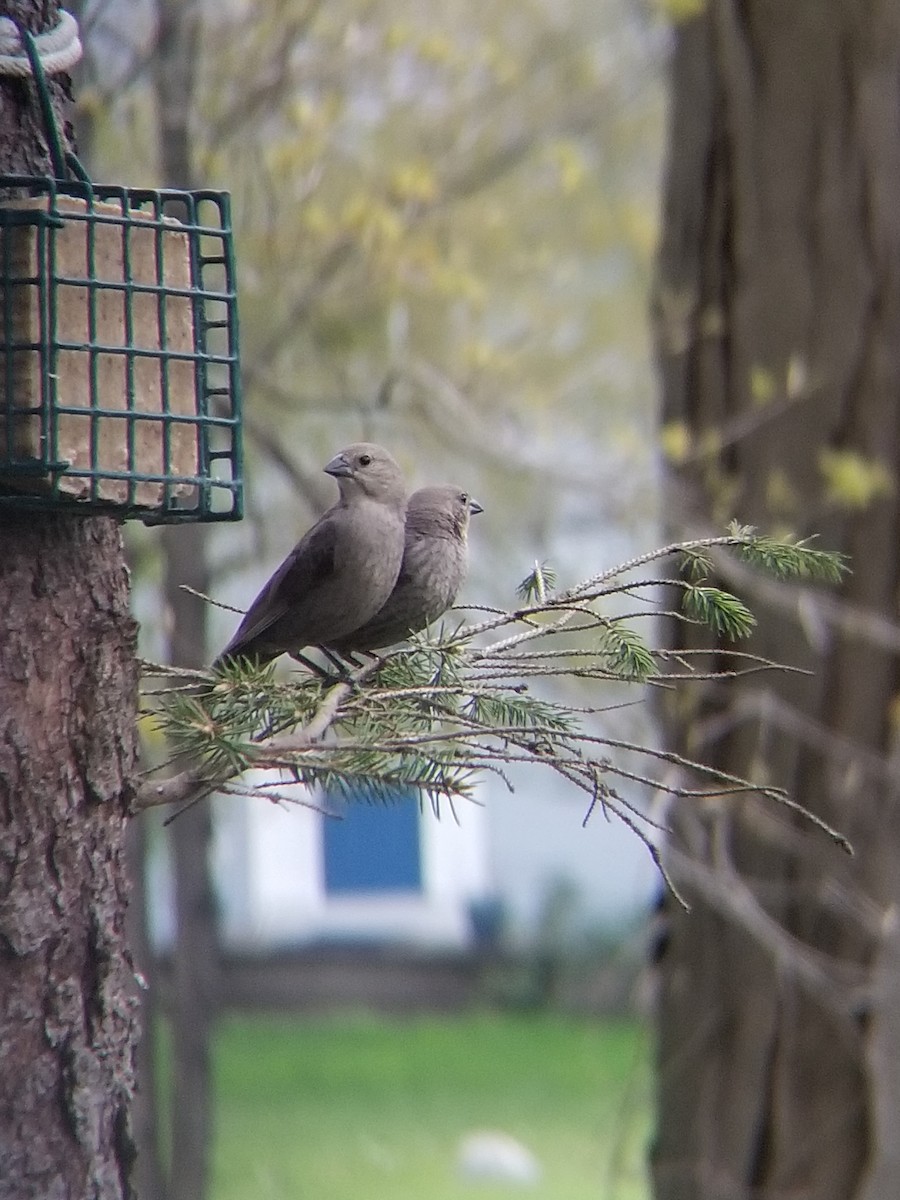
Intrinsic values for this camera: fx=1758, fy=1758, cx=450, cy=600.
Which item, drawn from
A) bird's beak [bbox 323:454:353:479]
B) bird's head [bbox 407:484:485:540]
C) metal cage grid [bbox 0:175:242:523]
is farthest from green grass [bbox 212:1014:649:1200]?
metal cage grid [bbox 0:175:242:523]

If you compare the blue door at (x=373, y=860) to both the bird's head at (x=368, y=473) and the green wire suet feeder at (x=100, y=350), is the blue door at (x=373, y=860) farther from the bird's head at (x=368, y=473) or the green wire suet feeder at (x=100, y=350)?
the green wire suet feeder at (x=100, y=350)

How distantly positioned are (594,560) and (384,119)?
14.5ft

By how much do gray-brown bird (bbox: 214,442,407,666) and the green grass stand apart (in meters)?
7.00

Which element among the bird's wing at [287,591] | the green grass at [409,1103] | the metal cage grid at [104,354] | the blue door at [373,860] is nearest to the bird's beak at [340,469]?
the bird's wing at [287,591]

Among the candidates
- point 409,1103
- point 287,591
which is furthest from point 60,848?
point 409,1103

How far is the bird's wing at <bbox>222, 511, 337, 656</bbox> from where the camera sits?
3172mm

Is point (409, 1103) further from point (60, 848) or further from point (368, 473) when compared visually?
point (60, 848)

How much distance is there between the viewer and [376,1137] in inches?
484

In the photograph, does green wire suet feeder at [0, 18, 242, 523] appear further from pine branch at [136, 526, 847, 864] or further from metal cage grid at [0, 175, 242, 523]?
pine branch at [136, 526, 847, 864]

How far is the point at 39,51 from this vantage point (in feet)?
7.97

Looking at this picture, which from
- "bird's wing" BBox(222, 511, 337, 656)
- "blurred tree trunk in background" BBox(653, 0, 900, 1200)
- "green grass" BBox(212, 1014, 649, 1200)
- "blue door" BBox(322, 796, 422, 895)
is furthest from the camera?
"blue door" BBox(322, 796, 422, 895)

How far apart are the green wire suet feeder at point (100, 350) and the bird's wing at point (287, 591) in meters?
0.57

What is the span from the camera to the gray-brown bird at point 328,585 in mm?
3176

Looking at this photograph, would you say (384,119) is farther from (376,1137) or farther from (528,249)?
(376,1137)
